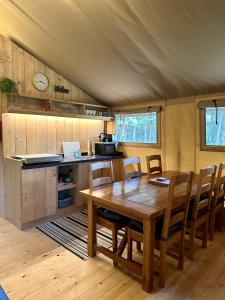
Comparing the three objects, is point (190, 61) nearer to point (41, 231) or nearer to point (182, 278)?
point (182, 278)

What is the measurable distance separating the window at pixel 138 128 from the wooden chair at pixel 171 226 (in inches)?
79.1

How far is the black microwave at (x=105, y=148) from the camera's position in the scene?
4117 mm

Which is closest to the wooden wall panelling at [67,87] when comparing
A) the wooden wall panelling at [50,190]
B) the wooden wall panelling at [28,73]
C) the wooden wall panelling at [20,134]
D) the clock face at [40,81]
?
the clock face at [40,81]

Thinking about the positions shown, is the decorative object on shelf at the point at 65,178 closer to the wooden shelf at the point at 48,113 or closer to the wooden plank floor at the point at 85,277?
the wooden shelf at the point at 48,113

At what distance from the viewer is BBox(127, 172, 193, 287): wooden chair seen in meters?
1.80

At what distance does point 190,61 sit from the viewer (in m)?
2.62

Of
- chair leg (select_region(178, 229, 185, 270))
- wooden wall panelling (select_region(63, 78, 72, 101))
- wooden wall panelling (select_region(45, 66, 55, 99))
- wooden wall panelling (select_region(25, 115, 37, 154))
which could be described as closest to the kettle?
wooden wall panelling (select_region(63, 78, 72, 101))

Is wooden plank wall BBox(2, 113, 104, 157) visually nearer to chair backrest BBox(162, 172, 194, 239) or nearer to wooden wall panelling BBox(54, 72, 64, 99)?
wooden wall panelling BBox(54, 72, 64, 99)

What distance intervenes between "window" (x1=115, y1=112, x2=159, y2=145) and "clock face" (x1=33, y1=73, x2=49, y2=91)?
1528mm

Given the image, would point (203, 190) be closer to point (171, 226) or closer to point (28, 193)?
point (171, 226)

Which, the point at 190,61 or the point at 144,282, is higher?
the point at 190,61

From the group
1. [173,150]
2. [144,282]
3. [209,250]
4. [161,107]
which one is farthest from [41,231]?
[161,107]

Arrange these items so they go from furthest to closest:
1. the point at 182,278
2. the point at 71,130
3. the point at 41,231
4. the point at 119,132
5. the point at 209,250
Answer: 1. the point at 119,132
2. the point at 71,130
3. the point at 41,231
4. the point at 209,250
5. the point at 182,278

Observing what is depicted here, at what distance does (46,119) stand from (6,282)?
2.40m
